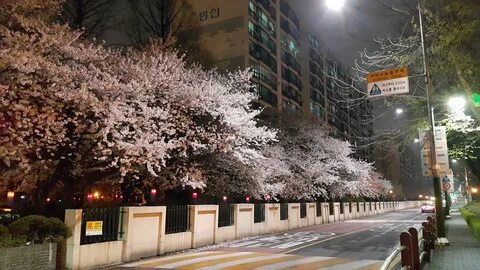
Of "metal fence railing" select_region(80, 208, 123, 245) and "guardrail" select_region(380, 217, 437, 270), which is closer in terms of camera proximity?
"guardrail" select_region(380, 217, 437, 270)

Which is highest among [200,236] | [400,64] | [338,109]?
[338,109]

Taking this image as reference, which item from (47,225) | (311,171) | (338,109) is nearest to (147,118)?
(47,225)

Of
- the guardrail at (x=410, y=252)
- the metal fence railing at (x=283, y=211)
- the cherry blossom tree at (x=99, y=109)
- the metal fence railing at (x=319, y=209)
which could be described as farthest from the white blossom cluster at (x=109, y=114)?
the metal fence railing at (x=319, y=209)

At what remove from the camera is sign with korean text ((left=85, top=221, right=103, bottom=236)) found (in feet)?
42.4

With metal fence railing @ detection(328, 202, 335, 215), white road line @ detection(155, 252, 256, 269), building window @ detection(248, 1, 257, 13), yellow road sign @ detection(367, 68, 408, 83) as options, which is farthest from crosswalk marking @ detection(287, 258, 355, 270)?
building window @ detection(248, 1, 257, 13)

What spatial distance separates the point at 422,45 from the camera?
1599 cm

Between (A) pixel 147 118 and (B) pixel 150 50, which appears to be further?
(B) pixel 150 50

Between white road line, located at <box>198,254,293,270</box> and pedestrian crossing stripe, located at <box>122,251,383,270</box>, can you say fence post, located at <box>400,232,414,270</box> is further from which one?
white road line, located at <box>198,254,293,270</box>

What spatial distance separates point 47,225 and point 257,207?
15793 mm

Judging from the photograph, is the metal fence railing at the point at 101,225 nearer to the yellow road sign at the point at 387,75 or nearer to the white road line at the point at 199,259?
the white road line at the point at 199,259

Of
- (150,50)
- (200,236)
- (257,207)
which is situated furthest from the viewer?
(257,207)

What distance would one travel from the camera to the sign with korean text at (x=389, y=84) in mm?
13680

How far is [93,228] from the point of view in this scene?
43.1ft

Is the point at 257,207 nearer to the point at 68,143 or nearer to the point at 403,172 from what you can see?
the point at 68,143
